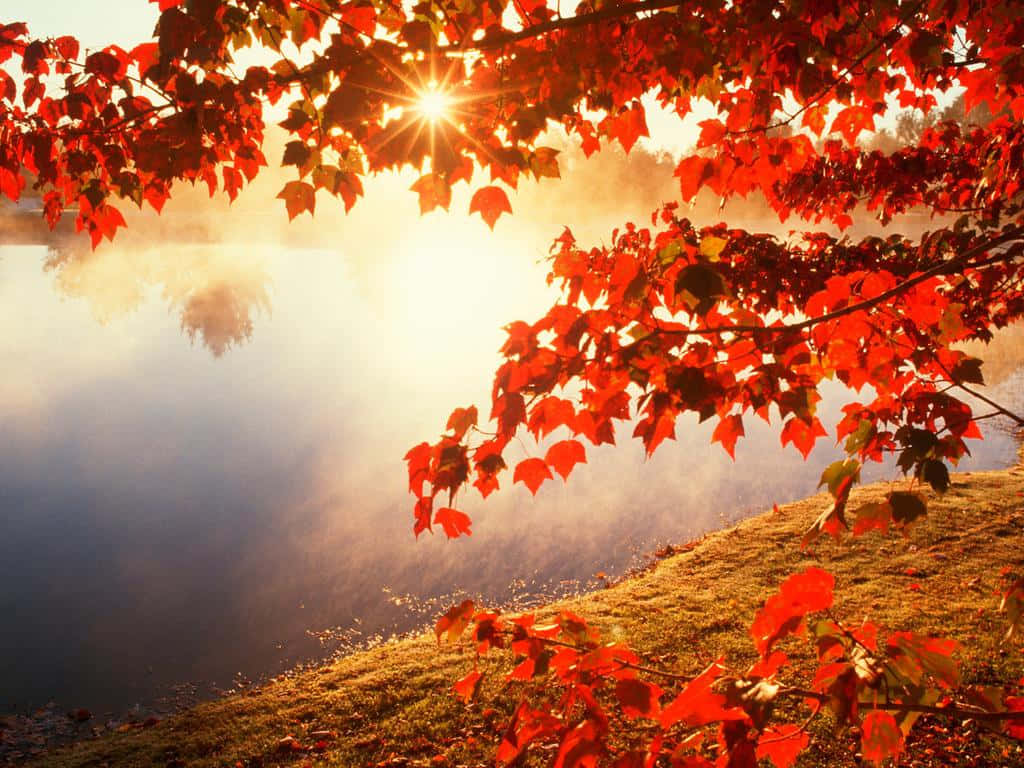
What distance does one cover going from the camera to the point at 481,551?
9422 mm

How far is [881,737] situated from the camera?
5.33 feet

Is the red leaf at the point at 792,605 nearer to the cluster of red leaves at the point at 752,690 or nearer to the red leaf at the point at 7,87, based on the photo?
the cluster of red leaves at the point at 752,690

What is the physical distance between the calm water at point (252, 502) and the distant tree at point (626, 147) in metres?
6.09

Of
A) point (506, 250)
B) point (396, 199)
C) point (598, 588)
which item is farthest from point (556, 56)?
point (396, 199)

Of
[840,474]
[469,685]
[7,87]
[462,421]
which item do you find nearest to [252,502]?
[7,87]

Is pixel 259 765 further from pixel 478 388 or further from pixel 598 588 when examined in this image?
pixel 478 388

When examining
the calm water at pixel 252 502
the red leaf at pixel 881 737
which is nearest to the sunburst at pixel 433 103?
the red leaf at pixel 881 737

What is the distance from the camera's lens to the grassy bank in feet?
14.8

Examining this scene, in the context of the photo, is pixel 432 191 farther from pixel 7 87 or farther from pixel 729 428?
pixel 7 87

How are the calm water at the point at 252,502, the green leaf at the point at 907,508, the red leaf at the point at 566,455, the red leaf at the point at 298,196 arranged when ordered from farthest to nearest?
the calm water at the point at 252,502 → the red leaf at the point at 298,196 → the red leaf at the point at 566,455 → the green leaf at the point at 907,508

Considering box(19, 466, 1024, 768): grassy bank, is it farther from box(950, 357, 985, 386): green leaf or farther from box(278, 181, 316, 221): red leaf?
box(278, 181, 316, 221): red leaf

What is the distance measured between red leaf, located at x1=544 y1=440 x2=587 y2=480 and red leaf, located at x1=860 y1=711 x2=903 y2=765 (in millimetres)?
1134

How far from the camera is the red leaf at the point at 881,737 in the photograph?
1.62 m

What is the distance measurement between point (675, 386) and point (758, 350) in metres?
0.44
